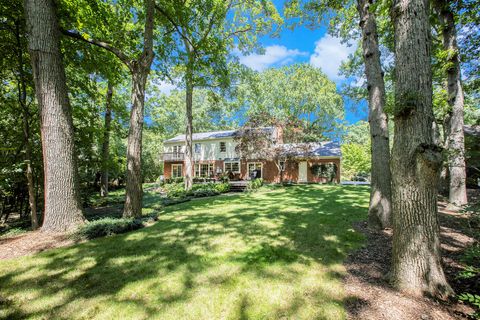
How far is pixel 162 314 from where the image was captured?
7.64 feet

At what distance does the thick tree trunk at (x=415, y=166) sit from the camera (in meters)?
2.56

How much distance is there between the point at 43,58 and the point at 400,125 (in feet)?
23.2

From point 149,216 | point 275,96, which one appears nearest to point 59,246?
point 149,216

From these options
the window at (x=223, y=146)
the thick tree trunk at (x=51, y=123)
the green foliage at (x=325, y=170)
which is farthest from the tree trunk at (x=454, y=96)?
the window at (x=223, y=146)

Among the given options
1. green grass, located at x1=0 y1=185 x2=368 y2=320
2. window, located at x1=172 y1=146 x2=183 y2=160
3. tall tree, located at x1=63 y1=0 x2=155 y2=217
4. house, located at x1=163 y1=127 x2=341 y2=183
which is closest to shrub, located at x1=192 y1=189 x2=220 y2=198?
house, located at x1=163 y1=127 x2=341 y2=183

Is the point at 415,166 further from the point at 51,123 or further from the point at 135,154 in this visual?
the point at 51,123

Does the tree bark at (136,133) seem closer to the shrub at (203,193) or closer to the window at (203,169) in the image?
the shrub at (203,193)

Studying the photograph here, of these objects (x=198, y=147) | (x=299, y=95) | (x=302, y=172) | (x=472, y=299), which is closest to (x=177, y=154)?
(x=198, y=147)

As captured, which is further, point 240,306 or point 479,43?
point 479,43

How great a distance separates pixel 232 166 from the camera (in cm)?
2459

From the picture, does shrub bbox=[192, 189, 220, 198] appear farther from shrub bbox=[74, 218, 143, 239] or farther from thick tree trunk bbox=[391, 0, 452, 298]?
thick tree trunk bbox=[391, 0, 452, 298]

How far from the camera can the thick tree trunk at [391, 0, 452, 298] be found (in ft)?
8.41

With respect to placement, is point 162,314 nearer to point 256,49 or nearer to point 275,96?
point 256,49

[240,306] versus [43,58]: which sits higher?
[43,58]
